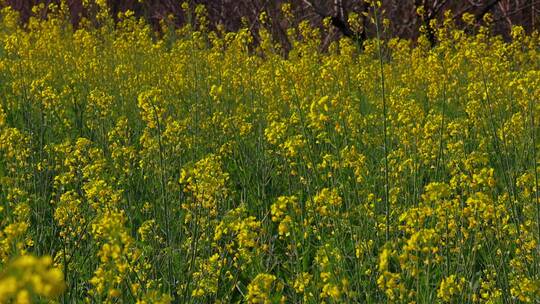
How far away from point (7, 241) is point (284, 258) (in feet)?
5.04

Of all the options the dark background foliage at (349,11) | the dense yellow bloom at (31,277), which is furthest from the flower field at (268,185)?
the dark background foliage at (349,11)

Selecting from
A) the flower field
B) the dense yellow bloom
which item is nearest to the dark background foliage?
the flower field

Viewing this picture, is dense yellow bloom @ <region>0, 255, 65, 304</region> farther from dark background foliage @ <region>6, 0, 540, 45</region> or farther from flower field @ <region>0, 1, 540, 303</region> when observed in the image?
dark background foliage @ <region>6, 0, 540, 45</region>

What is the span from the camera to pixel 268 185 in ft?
12.2

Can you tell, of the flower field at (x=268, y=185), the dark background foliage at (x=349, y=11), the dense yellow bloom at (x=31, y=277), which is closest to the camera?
the dense yellow bloom at (x=31, y=277)

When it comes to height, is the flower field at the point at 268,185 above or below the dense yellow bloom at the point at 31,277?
below

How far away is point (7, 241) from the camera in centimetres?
176

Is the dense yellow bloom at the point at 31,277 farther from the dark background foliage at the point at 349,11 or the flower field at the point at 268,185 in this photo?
the dark background foliage at the point at 349,11

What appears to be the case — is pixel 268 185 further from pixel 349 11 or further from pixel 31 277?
pixel 349 11

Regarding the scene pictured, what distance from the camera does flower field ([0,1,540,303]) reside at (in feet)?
6.90

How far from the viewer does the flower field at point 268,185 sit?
210cm

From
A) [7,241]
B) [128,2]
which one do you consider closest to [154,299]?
[7,241]

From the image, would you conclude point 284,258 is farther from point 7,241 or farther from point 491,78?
point 491,78

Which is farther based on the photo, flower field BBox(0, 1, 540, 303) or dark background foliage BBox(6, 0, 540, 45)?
dark background foliage BBox(6, 0, 540, 45)
